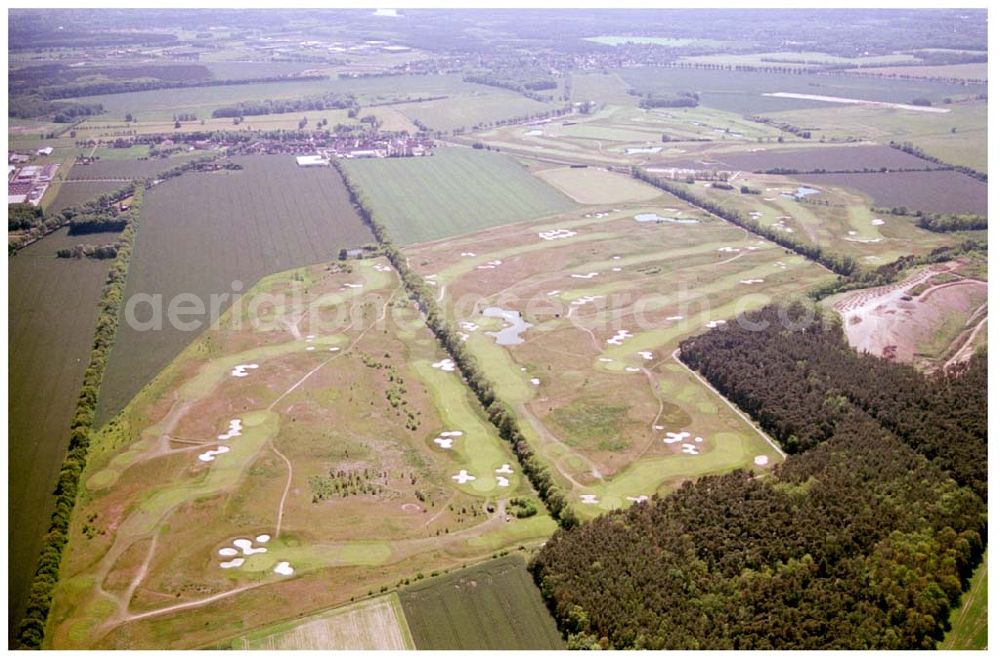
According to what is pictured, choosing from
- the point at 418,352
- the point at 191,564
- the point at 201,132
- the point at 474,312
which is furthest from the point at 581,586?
the point at 201,132

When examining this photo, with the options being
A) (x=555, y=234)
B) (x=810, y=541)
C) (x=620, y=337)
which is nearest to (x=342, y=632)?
(x=810, y=541)

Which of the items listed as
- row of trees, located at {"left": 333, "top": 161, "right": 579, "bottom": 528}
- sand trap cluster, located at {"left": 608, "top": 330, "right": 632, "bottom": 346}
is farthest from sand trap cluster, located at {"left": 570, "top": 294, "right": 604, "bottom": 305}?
row of trees, located at {"left": 333, "top": 161, "right": 579, "bottom": 528}

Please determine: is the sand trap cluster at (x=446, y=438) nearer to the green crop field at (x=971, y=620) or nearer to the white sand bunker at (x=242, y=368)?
the white sand bunker at (x=242, y=368)

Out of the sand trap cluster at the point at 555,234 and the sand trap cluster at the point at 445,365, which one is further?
the sand trap cluster at the point at 555,234

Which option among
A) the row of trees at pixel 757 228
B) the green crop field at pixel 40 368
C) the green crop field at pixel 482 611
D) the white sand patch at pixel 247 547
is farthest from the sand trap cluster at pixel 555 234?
the white sand patch at pixel 247 547

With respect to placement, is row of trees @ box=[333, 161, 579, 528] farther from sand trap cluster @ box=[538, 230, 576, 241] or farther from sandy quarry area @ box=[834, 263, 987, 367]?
sandy quarry area @ box=[834, 263, 987, 367]

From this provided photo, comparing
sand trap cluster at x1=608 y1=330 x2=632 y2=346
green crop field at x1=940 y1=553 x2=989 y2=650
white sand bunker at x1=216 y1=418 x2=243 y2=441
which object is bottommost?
green crop field at x1=940 y1=553 x2=989 y2=650

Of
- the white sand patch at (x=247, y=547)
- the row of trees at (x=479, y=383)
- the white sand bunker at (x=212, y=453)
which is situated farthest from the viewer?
the white sand bunker at (x=212, y=453)

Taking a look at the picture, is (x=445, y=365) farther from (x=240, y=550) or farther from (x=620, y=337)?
(x=240, y=550)
